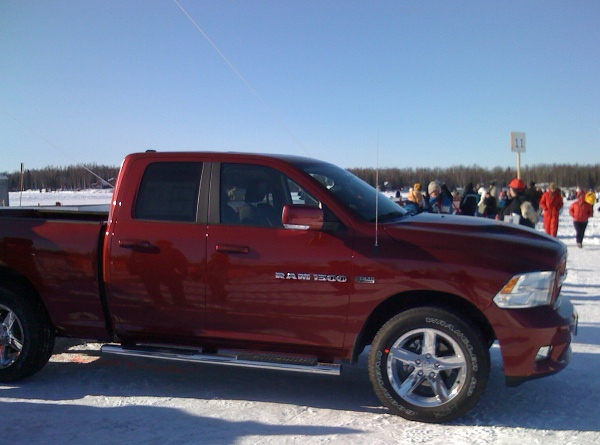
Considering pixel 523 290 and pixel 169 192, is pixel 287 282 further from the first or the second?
pixel 523 290

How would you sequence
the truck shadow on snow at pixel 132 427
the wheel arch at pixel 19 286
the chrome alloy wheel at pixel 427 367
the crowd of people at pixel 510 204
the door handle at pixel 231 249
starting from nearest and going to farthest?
the truck shadow on snow at pixel 132 427 < the chrome alloy wheel at pixel 427 367 < the door handle at pixel 231 249 < the wheel arch at pixel 19 286 < the crowd of people at pixel 510 204

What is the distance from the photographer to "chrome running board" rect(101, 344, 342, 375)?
439 centimetres

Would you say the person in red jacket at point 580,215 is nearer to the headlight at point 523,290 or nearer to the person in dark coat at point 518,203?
the person in dark coat at point 518,203

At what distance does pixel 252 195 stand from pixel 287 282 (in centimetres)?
77

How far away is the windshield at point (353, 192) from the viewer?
471cm

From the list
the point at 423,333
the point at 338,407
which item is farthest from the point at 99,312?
the point at 423,333

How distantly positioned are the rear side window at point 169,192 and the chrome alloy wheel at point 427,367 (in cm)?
190

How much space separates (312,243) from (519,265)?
143 centimetres

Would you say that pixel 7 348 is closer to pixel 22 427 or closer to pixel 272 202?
pixel 22 427

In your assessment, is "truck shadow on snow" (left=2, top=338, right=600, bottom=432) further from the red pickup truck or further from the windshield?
the windshield

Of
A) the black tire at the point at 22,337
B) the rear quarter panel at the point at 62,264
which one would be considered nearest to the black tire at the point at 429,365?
the rear quarter panel at the point at 62,264

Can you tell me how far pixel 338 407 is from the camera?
4660mm

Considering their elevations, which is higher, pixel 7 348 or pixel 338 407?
pixel 7 348

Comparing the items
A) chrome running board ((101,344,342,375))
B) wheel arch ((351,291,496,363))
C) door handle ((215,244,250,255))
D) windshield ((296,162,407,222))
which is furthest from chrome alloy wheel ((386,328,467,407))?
door handle ((215,244,250,255))
